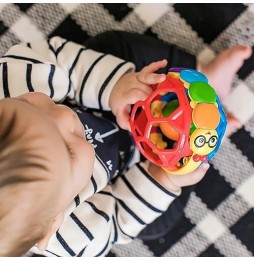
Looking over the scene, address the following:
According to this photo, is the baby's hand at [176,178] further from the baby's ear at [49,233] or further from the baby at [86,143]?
the baby's ear at [49,233]

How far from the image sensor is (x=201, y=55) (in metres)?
0.88

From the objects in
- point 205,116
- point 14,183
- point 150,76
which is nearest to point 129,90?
point 150,76

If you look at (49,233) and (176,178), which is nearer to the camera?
(49,233)

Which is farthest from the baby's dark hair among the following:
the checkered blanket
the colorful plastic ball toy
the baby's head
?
the checkered blanket

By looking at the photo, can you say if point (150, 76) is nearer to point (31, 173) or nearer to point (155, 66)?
point (155, 66)

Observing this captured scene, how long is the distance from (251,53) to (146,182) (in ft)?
0.88

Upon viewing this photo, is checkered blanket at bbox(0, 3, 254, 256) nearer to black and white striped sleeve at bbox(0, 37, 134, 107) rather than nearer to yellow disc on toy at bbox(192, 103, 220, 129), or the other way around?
black and white striped sleeve at bbox(0, 37, 134, 107)

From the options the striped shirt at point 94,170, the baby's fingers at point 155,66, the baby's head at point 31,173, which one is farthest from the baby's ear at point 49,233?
the baby's fingers at point 155,66

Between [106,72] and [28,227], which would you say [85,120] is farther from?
[28,227]

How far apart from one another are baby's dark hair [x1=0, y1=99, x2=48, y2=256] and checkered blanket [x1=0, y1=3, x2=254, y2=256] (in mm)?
366

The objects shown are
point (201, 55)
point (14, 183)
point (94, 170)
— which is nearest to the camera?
point (14, 183)

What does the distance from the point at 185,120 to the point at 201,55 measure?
0.92 feet

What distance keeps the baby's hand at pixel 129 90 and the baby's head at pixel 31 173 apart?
15 cm

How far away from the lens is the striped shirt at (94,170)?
750 millimetres
